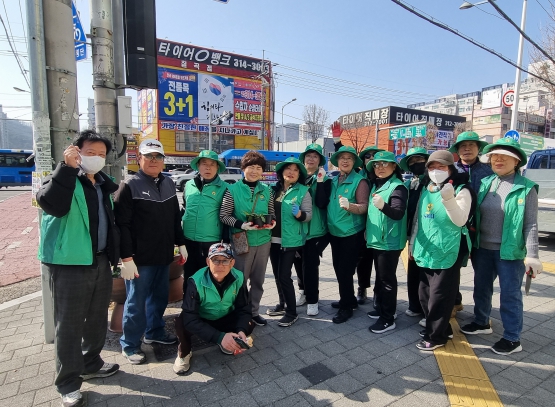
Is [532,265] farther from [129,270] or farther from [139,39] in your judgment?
[139,39]

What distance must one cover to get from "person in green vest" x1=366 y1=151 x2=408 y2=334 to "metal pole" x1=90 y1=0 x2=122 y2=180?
2.85 meters

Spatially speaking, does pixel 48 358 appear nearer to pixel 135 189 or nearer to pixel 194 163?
pixel 135 189

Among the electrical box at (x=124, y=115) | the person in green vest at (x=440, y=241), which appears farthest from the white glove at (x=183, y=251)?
the person in green vest at (x=440, y=241)

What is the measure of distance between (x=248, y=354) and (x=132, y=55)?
333cm

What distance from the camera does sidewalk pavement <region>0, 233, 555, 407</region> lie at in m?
2.39

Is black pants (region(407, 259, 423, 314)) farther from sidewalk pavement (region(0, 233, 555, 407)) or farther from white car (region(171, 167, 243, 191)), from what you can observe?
white car (region(171, 167, 243, 191))

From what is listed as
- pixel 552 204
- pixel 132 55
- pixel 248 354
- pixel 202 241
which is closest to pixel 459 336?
pixel 248 354

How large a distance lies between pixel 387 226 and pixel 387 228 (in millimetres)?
20

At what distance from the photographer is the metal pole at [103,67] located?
11.1 feet

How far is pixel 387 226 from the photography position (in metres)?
3.27

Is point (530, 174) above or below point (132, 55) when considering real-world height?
below

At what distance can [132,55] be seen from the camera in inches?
142

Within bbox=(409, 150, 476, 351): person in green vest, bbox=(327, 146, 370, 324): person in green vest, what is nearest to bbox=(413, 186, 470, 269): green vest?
bbox=(409, 150, 476, 351): person in green vest

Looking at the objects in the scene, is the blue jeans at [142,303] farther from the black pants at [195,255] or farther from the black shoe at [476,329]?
the black shoe at [476,329]
